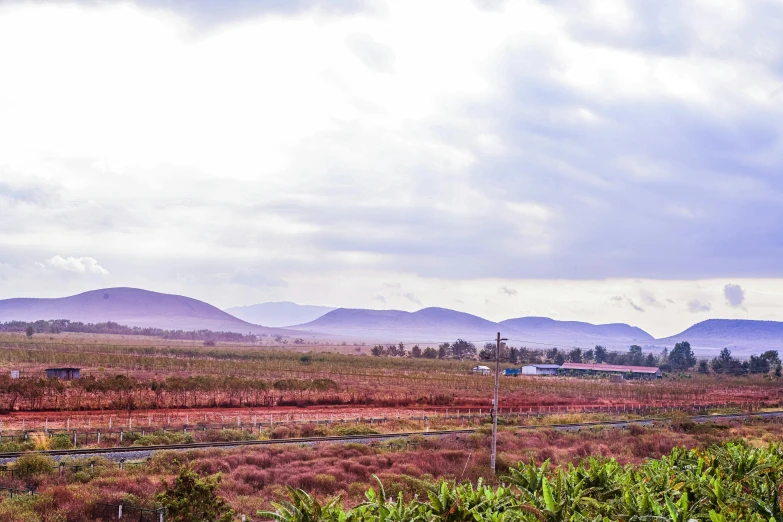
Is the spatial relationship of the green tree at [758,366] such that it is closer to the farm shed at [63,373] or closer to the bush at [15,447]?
the farm shed at [63,373]

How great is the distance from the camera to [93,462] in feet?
96.7

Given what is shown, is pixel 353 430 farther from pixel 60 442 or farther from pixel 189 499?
pixel 189 499

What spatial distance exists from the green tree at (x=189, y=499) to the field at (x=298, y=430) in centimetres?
171

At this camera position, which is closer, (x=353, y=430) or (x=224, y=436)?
(x=224, y=436)

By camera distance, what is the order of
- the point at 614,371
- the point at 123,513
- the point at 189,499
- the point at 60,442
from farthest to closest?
the point at 614,371 < the point at 60,442 < the point at 123,513 < the point at 189,499

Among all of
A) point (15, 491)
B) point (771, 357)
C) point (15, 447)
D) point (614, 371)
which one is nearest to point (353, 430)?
point (15, 447)

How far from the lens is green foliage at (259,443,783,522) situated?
33.3ft

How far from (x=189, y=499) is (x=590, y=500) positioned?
1162 centimetres

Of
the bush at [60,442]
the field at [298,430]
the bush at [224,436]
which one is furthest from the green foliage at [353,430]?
the bush at [60,442]

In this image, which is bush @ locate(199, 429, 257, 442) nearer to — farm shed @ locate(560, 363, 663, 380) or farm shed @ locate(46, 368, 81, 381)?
farm shed @ locate(46, 368, 81, 381)

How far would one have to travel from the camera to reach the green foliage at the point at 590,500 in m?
10.2

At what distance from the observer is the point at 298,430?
44.5 metres

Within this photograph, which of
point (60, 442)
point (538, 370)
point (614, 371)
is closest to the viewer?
point (60, 442)

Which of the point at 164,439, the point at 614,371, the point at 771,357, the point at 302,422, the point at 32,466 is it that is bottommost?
the point at 614,371
